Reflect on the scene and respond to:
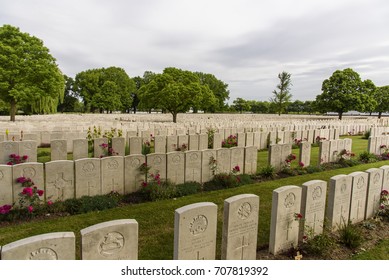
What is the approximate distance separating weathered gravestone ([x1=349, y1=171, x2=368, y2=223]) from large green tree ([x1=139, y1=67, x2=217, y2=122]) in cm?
2109

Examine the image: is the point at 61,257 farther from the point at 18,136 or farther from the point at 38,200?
the point at 18,136

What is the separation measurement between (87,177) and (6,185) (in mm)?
1556

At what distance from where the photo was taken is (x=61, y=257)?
8.49 feet

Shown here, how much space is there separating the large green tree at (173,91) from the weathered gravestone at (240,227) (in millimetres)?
21947

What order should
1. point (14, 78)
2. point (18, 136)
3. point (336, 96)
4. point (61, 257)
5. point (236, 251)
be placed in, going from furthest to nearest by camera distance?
point (336, 96) → point (14, 78) → point (18, 136) → point (236, 251) → point (61, 257)

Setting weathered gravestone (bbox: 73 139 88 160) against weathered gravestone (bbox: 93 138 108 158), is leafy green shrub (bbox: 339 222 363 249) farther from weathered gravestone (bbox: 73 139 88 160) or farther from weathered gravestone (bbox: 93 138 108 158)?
weathered gravestone (bbox: 93 138 108 158)

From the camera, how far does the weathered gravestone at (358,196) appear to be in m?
4.86

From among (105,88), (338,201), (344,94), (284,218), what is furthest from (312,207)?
(105,88)

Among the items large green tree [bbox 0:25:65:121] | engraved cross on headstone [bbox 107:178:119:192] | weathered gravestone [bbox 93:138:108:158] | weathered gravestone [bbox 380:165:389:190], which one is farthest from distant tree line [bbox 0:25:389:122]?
weathered gravestone [bbox 380:165:389:190]

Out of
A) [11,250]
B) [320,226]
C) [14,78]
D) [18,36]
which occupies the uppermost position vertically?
[18,36]

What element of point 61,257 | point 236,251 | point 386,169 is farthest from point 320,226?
point 61,257

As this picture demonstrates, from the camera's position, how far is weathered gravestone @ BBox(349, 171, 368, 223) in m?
4.86

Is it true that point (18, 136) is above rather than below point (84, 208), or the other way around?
above
